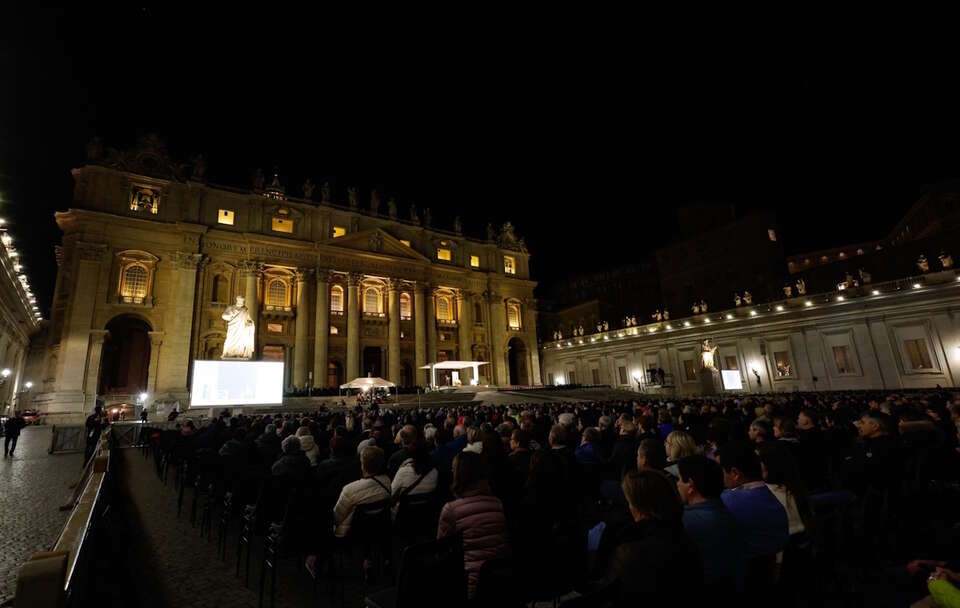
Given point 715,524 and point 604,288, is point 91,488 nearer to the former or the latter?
point 715,524

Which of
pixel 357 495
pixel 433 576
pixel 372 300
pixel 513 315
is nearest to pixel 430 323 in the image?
pixel 372 300

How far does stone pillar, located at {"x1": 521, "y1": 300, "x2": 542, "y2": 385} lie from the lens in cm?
4306

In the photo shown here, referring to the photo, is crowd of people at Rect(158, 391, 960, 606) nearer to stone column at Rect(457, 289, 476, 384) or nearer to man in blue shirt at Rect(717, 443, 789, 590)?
man in blue shirt at Rect(717, 443, 789, 590)

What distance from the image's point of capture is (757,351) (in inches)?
1220

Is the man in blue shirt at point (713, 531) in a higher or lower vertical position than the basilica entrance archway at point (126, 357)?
lower

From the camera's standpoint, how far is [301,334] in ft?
100

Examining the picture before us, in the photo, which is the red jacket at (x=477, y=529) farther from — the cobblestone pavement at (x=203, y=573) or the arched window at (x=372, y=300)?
the arched window at (x=372, y=300)

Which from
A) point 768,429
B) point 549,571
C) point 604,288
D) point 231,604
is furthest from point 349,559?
point 604,288

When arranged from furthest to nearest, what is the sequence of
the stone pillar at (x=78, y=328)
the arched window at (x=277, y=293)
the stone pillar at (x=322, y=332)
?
the arched window at (x=277, y=293) < the stone pillar at (x=322, y=332) < the stone pillar at (x=78, y=328)

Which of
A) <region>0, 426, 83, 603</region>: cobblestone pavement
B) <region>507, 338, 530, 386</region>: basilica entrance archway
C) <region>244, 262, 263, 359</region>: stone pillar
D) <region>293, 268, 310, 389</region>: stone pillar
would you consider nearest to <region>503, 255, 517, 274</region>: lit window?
<region>507, 338, 530, 386</region>: basilica entrance archway

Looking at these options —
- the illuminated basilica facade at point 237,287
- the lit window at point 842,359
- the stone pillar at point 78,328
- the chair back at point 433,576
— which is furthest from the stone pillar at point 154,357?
the lit window at point 842,359

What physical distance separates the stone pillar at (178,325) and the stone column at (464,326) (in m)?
20.7

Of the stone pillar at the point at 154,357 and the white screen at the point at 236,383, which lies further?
the stone pillar at the point at 154,357

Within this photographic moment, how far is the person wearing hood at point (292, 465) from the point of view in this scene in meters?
4.65
